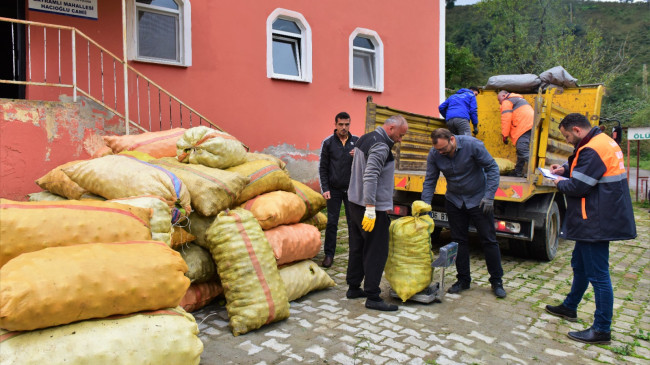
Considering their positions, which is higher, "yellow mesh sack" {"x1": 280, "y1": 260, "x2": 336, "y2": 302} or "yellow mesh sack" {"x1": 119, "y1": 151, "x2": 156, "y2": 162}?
"yellow mesh sack" {"x1": 119, "y1": 151, "x2": 156, "y2": 162}

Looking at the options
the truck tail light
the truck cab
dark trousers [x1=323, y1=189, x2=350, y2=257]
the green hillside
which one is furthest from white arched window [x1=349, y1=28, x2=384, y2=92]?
the green hillside

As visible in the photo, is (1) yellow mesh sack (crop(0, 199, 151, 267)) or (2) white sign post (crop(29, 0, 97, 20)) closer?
(1) yellow mesh sack (crop(0, 199, 151, 267))

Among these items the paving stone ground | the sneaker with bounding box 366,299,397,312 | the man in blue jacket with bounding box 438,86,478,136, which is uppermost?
the man in blue jacket with bounding box 438,86,478,136

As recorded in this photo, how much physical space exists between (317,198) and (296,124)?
4.67 metres

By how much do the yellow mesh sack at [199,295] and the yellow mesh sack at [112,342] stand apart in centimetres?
115

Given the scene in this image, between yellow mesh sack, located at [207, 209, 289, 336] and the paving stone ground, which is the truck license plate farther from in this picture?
yellow mesh sack, located at [207, 209, 289, 336]

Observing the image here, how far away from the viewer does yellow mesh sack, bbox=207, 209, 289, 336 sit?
335 cm

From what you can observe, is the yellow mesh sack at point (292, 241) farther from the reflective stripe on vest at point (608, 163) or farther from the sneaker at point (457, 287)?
the reflective stripe on vest at point (608, 163)

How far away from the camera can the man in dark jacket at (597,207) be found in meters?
3.29

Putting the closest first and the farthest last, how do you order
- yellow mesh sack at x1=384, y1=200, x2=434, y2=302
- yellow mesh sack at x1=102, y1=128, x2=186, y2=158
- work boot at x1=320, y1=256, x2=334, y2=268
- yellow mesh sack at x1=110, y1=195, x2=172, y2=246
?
yellow mesh sack at x1=110, y1=195, x2=172, y2=246, yellow mesh sack at x1=384, y1=200, x2=434, y2=302, yellow mesh sack at x1=102, y1=128, x2=186, y2=158, work boot at x1=320, y1=256, x2=334, y2=268

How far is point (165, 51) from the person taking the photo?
305 inches

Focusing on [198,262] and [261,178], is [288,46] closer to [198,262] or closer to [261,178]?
[261,178]

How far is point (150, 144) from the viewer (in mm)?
4707

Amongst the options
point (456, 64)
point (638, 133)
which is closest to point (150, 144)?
point (638, 133)
